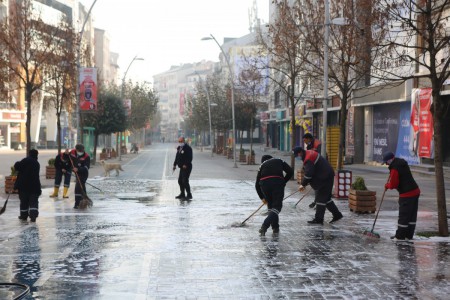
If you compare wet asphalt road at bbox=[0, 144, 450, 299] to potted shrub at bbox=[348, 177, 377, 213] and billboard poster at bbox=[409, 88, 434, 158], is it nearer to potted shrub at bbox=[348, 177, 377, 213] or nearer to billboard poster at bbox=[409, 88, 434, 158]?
potted shrub at bbox=[348, 177, 377, 213]

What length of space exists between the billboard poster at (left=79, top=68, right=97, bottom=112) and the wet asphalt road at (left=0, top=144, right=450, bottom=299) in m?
14.5

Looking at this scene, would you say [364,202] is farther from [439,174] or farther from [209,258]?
[209,258]

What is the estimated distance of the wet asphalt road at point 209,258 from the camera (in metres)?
7.36

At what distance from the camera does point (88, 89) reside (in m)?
30.2

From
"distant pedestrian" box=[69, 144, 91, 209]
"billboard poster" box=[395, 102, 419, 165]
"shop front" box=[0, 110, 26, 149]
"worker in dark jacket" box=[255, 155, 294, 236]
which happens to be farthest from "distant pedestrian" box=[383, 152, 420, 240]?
"shop front" box=[0, 110, 26, 149]

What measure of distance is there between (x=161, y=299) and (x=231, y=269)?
1.82 metres

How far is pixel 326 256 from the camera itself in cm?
957

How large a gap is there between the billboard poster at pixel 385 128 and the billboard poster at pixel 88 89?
53.3 feet

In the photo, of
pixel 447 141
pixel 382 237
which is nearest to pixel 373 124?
pixel 447 141

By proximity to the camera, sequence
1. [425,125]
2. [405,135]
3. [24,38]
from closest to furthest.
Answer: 1. [24,38]
2. [425,125]
3. [405,135]

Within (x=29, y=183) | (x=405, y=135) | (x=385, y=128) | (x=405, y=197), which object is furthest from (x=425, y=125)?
(x=29, y=183)

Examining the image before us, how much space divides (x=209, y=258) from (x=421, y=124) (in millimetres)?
24509

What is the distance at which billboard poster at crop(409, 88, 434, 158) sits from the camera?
3075cm

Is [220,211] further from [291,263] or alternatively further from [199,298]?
[199,298]
